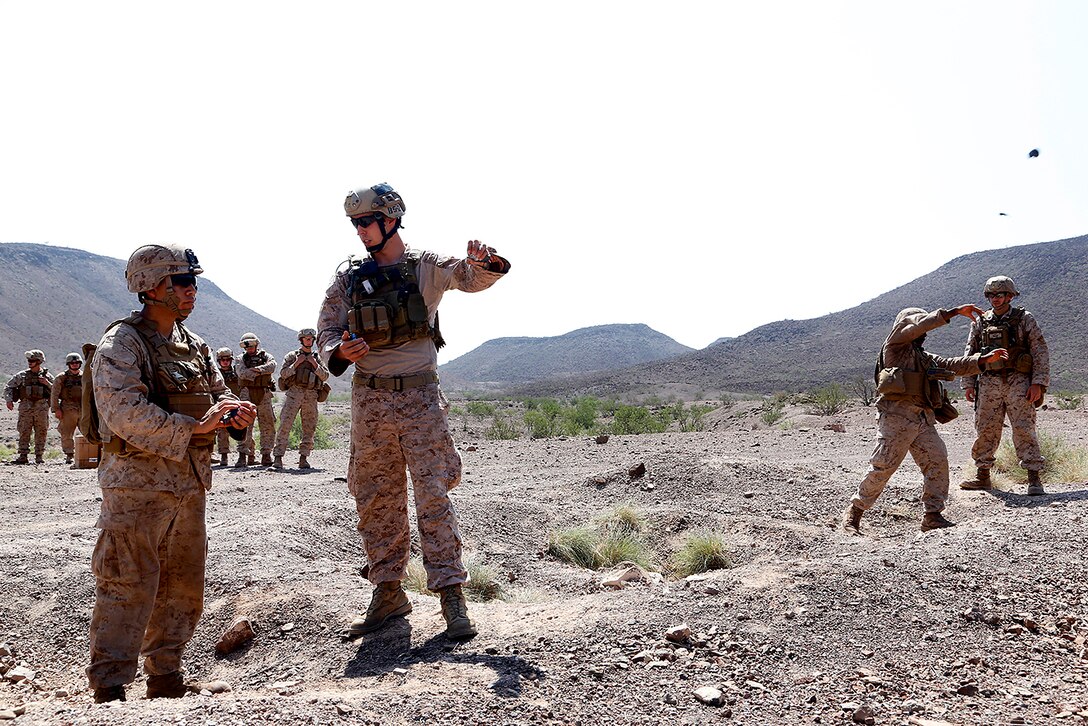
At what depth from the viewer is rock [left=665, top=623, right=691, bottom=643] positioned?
374cm

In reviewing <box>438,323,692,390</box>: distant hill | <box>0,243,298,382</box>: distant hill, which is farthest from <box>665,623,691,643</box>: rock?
<box>438,323,692,390</box>: distant hill

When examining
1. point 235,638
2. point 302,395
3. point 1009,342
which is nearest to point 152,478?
point 235,638

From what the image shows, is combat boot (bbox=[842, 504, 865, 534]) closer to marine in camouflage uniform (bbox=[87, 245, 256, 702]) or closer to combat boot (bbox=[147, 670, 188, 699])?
marine in camouflage uniform (bbox=[87, 245, 256, 702])

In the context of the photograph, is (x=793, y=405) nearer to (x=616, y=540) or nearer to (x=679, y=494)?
(x=679, y=494)

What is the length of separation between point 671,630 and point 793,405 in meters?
22.9

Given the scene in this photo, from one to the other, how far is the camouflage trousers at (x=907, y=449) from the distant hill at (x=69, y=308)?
67282mm

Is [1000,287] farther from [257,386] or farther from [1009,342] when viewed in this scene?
[257,386]

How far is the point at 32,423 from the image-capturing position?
1549 cm

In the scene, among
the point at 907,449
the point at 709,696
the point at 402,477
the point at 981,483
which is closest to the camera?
the point at 709,696

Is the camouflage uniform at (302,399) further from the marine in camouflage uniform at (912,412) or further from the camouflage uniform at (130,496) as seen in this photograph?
the camouflage uniform at (130,496)

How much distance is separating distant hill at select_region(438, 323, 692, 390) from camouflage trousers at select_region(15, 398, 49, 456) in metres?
82.9

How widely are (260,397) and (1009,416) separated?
10542 millimetres

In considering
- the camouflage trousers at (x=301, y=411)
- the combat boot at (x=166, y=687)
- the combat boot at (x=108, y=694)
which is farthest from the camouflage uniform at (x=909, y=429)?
the camouflage trousers at (x=301, y=411)

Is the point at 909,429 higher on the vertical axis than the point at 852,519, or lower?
higher
